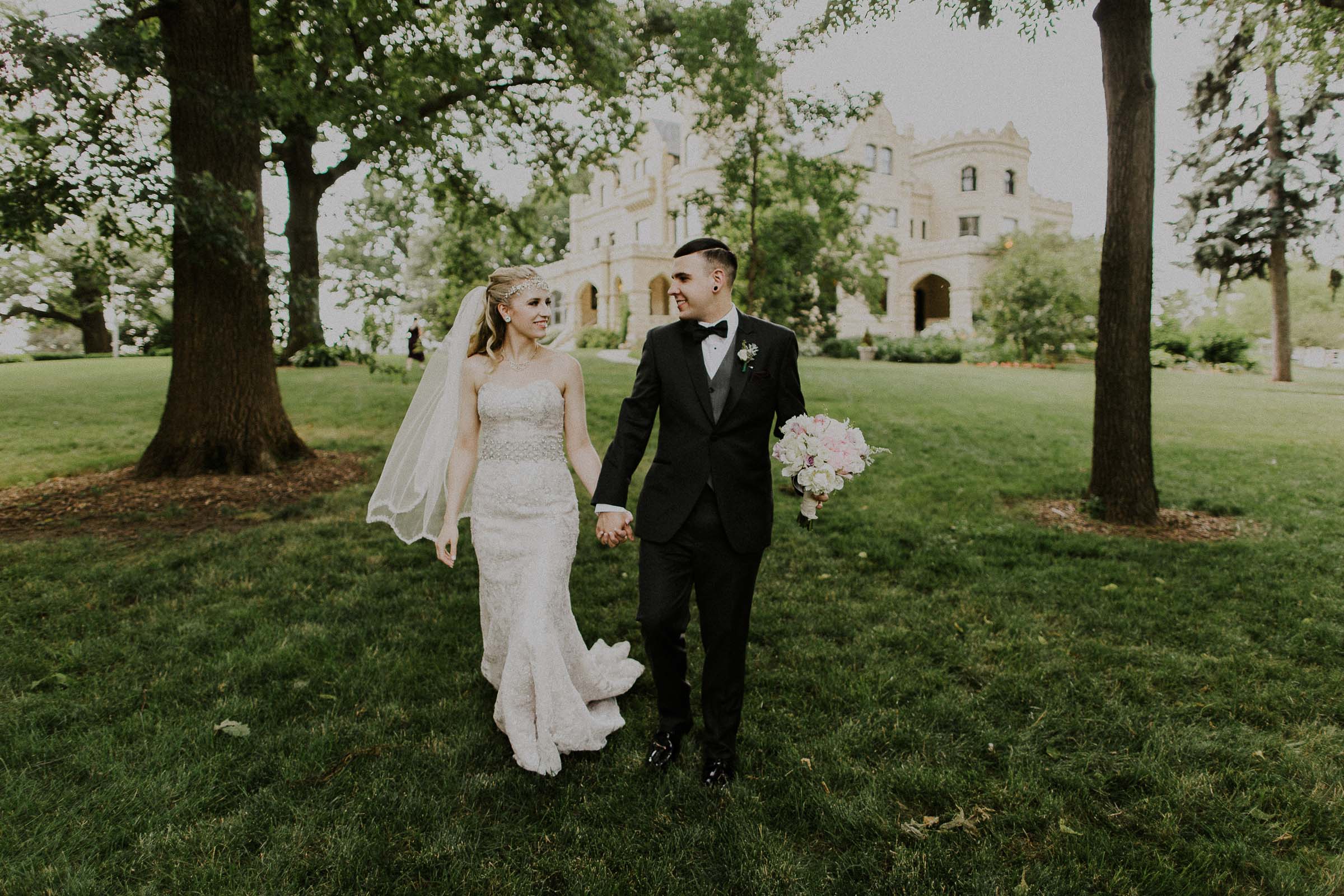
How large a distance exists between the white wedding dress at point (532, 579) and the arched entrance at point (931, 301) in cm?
5093

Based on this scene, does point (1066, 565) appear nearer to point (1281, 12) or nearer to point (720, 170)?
point (1281, 12)

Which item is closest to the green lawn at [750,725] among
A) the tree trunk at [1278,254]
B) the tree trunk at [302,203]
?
the tree trunk at [302,203]

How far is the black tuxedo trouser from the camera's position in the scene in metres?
3.51

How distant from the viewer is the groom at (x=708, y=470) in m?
3.45

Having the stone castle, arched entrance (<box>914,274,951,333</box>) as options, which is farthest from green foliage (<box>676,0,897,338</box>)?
arched entrance (<box>914,274,951,333</box>)

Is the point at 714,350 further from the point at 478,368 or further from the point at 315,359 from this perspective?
the point at 315,359

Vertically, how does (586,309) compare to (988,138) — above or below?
below

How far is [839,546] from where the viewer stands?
24.7 ft

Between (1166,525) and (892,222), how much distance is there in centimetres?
4657

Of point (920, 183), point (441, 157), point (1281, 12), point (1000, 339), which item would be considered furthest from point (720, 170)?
point (920, 183)

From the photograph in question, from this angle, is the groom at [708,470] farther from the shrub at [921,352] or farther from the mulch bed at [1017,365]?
the shrub at [921,352]

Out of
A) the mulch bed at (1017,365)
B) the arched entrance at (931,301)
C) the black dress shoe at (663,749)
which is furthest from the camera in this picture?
the arched entrance at (931,301)

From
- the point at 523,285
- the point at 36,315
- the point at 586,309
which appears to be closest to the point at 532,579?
the point at 523,285

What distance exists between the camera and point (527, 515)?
4.05 m
